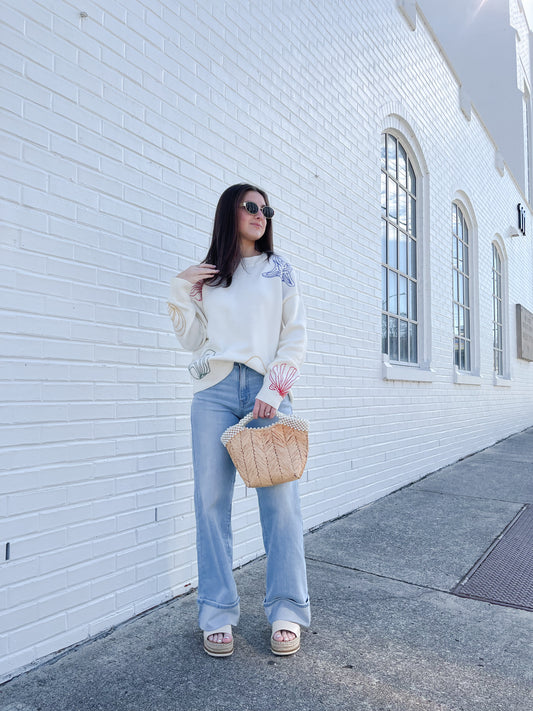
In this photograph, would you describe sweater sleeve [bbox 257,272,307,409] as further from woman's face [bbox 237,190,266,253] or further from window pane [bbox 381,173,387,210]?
window pane [bbox 381,173,387,210]

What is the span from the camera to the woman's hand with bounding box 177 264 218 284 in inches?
86.0

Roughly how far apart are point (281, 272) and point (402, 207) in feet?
14.4

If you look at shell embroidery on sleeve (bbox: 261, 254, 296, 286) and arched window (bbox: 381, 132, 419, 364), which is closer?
shell embroidery on sleeve (bbox: 261, 254, 296, 286)

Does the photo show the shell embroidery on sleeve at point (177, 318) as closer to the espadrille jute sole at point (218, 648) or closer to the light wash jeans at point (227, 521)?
the light wash jeans at point (227, 521)

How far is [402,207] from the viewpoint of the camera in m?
6.18

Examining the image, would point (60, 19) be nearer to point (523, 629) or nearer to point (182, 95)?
point (182, 95)

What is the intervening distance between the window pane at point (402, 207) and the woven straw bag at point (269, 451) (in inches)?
182

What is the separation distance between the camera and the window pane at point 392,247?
18.9 feet

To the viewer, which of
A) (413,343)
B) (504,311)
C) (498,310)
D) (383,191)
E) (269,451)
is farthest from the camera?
(504,311)

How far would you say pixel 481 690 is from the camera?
1.83 meters

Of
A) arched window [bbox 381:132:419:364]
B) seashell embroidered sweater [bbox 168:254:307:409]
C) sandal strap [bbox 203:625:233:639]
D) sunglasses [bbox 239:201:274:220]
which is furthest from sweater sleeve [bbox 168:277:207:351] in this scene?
arched window [bbox 381:132:419:364]

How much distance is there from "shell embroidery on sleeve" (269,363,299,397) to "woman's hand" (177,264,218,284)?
0.46m

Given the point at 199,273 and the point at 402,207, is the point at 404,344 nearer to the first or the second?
the point at 402,207

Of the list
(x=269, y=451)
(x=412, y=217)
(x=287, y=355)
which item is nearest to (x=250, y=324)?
(x=287, y=355)
